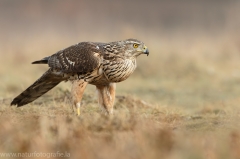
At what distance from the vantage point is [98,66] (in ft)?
27.9

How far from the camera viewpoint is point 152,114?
945 cm

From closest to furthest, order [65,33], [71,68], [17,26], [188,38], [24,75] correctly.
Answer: [71,68] < [24,75] < [188,38] < [65,33] < [17,26]

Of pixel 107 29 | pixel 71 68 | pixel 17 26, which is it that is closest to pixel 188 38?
pixel 107 29

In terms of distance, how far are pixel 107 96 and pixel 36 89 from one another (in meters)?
1.15

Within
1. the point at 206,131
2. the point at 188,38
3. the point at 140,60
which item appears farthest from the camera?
the point at 188,38

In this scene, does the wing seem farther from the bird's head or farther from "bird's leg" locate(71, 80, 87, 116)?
the bird's head

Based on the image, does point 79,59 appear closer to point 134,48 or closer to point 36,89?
point 134,48

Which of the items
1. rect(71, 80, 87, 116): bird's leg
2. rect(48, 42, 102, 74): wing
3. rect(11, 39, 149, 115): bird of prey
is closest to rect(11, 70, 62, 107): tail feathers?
rect(11, 39, 149, 115): bird of prey

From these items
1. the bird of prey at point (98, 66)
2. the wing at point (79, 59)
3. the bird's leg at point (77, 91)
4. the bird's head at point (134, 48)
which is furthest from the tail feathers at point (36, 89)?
the bird's head at point (134, 48)

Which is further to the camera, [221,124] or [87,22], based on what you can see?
[87,22]

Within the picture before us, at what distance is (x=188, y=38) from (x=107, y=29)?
14.4 feet

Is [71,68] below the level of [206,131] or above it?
above

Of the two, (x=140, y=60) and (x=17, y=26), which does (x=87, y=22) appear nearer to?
(x=17, y=26)

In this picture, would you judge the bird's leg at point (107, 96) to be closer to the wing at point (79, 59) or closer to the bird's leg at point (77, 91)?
the bird's leg at point (77, 91)
